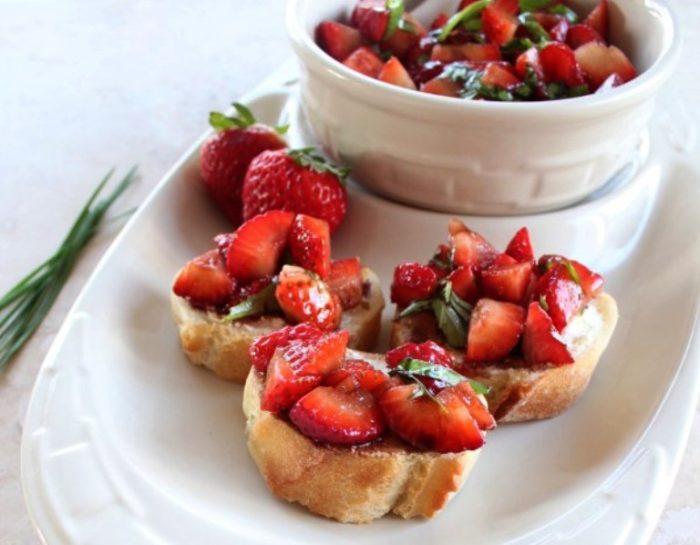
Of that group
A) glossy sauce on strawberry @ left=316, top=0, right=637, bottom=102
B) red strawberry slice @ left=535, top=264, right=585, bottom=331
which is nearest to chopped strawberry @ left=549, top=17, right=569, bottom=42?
glossy sauce on strawberry @ left=316, top=0, right=637, bottom=102

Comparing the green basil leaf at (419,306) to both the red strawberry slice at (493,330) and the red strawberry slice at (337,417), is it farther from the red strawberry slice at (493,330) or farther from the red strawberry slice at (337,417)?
the red strawberry slice at (337,417)

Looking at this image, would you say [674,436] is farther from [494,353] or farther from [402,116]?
[402,116]

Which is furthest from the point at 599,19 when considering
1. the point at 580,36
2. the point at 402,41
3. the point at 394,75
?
the point at 394,75

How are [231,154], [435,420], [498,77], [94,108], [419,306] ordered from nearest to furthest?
Result: 1. [435,420]
2. [419,306]
3. [498,77]
4. [231,154]
5. [94,108]

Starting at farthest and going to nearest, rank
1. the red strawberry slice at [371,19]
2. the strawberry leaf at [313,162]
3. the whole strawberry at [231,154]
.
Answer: the red strawberry slice at [371,19] → the whole strawberry at [231,154] → the strawberry leaf at [313,162]

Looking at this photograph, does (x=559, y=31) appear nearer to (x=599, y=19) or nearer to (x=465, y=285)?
(x=599, y=19)

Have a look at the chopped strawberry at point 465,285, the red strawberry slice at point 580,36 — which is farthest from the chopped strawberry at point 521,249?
the red strawberry slice at point 580,36

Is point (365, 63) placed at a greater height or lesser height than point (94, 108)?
greater
